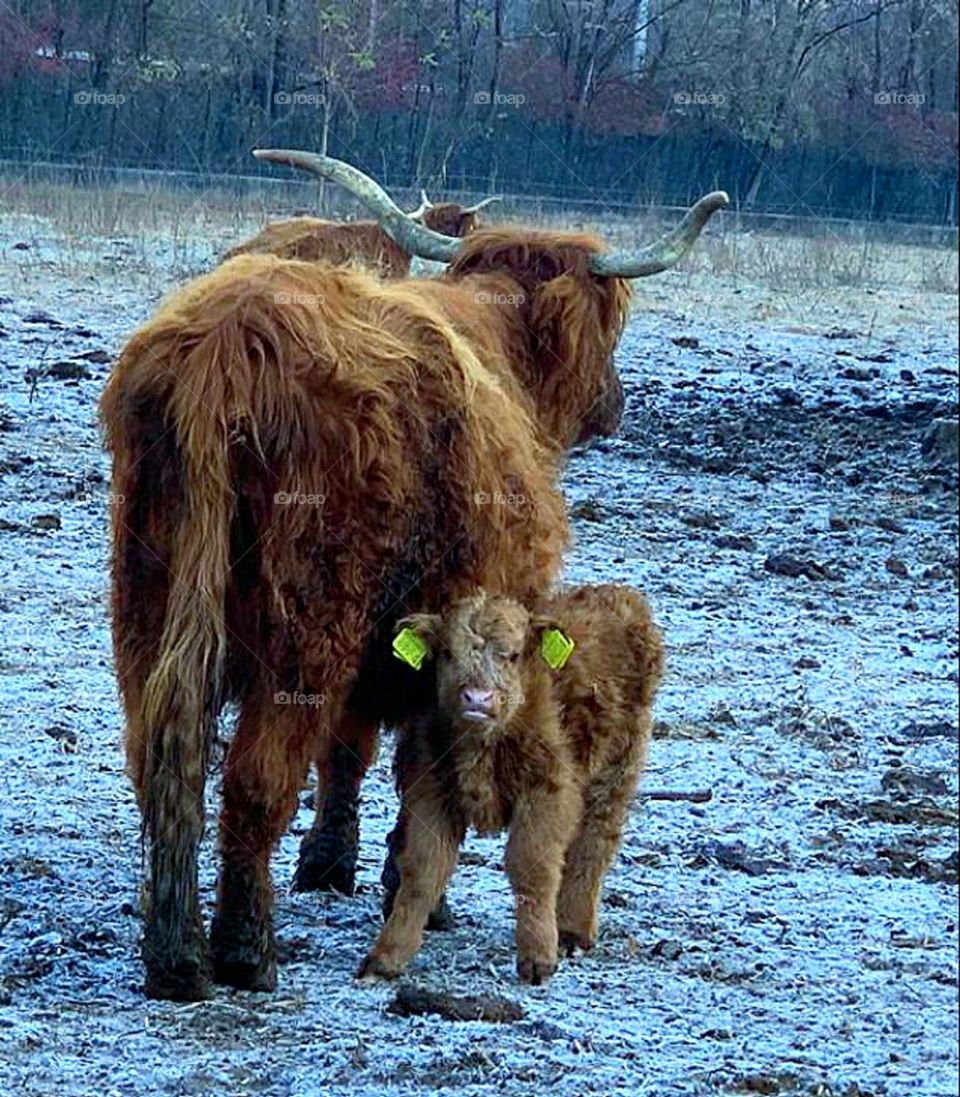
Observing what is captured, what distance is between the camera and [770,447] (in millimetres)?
11039

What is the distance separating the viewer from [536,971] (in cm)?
466

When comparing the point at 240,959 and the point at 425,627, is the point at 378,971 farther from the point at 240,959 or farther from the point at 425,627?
the point at 425,627

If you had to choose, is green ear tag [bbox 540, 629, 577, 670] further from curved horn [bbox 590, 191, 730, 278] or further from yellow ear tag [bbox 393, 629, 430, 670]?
curved horn [bbox 590, 191, 730, 278]

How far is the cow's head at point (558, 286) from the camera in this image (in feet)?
21.5

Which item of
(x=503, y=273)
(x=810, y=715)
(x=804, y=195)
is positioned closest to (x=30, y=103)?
(x=503, y=273)

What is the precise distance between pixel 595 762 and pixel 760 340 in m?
8.84

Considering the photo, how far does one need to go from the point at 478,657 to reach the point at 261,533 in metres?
0.64

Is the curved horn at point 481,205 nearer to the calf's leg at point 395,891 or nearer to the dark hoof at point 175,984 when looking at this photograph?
the calf's leg at point 395,891

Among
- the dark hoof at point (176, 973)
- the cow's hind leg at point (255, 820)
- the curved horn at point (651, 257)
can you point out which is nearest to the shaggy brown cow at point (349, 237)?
the curved horn at point (651, 257)

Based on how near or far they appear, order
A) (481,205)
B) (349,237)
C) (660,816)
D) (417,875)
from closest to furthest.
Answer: (417,875) < (660,816) < (349,237) < (481,205)

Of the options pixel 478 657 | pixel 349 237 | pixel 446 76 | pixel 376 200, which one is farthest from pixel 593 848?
pixel 349 237

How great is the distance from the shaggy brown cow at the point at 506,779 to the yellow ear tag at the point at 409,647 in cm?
2

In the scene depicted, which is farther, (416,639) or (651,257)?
(651,257)

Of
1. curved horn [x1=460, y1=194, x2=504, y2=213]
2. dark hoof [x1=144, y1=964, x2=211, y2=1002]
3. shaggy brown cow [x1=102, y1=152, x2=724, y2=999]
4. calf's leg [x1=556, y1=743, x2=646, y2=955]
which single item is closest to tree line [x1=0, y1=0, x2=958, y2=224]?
curved horn [x1=460, y1=194, x2=504, y2=213]
